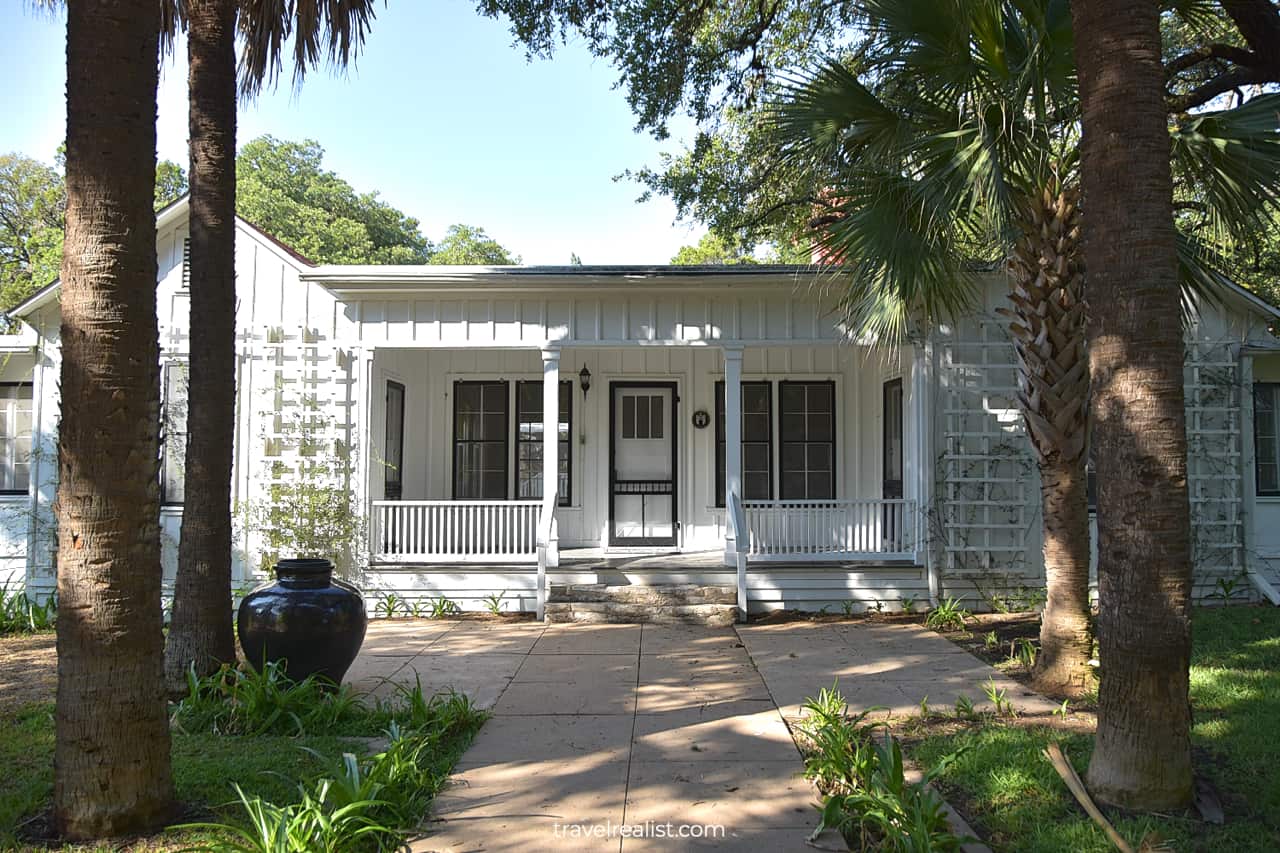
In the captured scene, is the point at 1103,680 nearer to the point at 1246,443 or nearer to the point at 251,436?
the point at 1246,443

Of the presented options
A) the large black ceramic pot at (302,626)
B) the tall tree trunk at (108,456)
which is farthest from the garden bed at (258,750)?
the tall tree trunk at (108,456)

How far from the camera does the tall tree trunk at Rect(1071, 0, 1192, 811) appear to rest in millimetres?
3793

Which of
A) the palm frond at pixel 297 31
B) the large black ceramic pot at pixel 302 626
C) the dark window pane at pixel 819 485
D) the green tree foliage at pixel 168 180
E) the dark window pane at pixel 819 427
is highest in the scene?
the green tree foliage at pixel 168 180

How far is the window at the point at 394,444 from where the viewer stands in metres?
10.8

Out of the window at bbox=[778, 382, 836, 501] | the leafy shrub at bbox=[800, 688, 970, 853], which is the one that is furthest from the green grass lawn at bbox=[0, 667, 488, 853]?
the window at bbox=[778, 382, 836, 501]

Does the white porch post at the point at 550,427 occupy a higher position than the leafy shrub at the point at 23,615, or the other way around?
the white porch post at the point at 550,427

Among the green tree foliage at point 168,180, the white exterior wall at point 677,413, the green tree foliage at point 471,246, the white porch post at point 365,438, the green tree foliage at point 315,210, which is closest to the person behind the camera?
the white porch post at point 365,438

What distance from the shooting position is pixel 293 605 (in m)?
5.73

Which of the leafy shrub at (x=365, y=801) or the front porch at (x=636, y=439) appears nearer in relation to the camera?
the leafy shrub at (x=365, y=801)

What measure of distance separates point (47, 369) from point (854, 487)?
1000 centimetres

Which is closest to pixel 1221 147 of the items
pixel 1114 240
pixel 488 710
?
pixel 1114 240

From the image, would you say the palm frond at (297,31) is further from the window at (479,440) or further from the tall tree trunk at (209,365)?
the window at (479,440)

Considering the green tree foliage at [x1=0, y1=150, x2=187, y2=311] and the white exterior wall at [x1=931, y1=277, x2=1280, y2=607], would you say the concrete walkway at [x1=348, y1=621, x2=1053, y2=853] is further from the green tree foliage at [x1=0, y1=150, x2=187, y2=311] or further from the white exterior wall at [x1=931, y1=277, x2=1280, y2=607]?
the green tree foliage at [x1=0, y1=150, x2=187, y2=311]

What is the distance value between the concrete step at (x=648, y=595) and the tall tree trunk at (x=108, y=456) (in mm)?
5612
